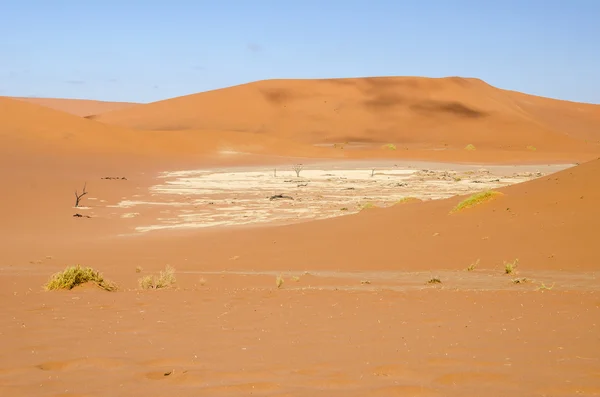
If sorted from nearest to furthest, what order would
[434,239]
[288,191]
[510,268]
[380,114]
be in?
[510,268] → [434,239] → [288,191] → [380,114]

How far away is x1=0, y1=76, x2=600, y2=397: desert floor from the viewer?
17.2 ft

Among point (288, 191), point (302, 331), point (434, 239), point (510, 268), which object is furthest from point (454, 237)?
point (288, 191)

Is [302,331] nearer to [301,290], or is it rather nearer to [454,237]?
[301,290]

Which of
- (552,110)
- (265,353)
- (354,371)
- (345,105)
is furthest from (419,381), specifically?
(552,110)

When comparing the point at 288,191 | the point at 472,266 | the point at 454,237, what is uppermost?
the point at 288,191

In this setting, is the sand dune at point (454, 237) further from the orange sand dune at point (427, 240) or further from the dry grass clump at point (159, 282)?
the dry grass clump at point (159, 282)

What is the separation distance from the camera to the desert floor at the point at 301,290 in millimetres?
5230

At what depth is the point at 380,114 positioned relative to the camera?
105 m

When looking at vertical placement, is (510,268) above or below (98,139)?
below

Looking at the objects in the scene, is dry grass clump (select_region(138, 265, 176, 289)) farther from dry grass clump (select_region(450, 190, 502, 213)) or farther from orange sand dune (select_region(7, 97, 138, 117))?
orange sand dune (select_region(7, 97, 138, 117))

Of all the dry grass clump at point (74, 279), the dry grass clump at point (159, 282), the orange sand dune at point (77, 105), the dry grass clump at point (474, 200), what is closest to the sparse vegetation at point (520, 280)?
the dry grass clump at point (159, 282)

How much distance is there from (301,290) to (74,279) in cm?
328

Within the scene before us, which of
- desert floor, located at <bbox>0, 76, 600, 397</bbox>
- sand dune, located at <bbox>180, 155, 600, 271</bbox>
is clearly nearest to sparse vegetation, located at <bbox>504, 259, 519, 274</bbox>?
desert floor, located at <bbox>0, 76, 600, 397</bbox>

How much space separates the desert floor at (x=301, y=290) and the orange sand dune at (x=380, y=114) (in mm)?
55209
